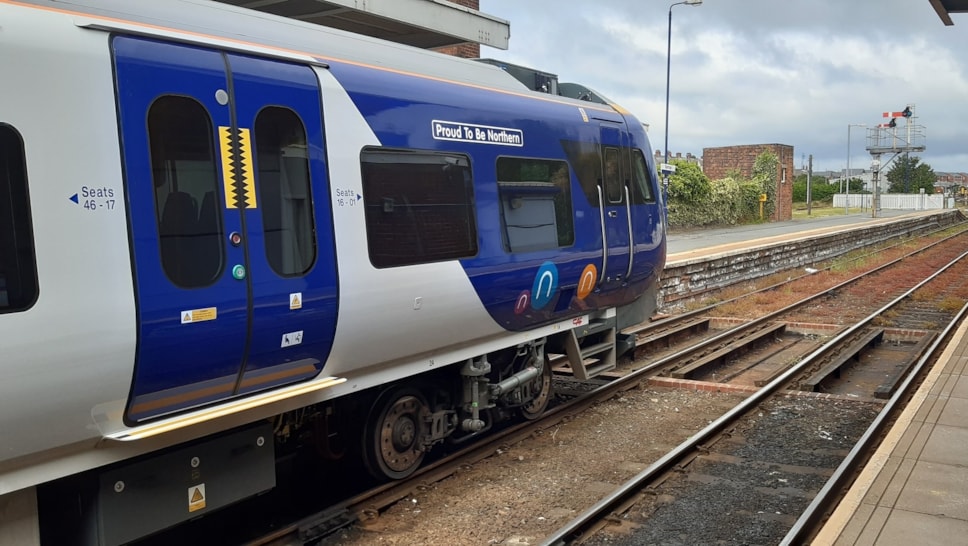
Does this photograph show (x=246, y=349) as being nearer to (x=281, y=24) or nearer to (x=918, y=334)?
(x=281, y=24)

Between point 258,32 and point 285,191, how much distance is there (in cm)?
107

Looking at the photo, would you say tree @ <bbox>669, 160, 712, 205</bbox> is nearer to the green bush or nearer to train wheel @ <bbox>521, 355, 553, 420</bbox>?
the green bush

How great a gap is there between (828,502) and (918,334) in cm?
995

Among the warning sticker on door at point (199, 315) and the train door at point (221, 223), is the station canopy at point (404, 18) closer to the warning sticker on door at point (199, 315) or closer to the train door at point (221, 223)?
the train door at point (221, 223)

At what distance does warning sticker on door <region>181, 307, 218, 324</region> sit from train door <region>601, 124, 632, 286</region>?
4.73m

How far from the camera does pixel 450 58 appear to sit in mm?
6875

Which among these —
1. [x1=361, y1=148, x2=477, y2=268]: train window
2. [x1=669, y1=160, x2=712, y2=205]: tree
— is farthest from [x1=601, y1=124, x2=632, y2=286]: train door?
[x1=669, y1=160, x2=712, y2=205]: tree

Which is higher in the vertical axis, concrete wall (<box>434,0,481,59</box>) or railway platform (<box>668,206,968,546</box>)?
concrete wall (<box>434,0,481,59</box>)

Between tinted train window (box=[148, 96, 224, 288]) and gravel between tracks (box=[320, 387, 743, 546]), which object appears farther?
gravel between tracks (box=[320, 387, 743, 546])

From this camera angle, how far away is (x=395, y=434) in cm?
645

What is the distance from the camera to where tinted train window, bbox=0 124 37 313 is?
3.54 metres

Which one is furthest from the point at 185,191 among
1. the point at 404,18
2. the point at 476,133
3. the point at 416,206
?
the point at 404,18

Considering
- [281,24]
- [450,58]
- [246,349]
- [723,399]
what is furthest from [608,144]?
[246,349]

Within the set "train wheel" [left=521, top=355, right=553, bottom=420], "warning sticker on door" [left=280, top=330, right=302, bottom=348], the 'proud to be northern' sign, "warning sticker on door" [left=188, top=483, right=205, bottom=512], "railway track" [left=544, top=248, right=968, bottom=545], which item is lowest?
"railway track" [left=544, top=248, right=968, bottom=545]
